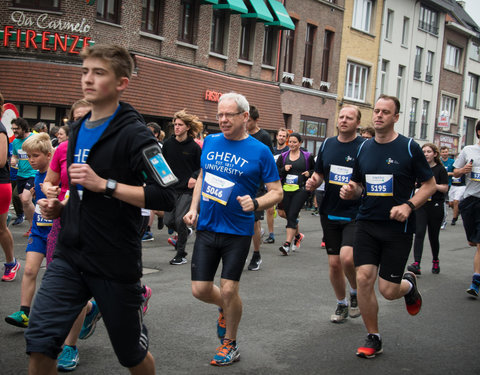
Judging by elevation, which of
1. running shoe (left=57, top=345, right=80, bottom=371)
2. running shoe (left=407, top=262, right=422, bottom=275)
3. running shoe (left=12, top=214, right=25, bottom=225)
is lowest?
running shoe (left=12, top=214, right=25, bottom=225)

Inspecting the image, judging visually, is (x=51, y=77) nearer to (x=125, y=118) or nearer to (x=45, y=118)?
(x=45, y=118)

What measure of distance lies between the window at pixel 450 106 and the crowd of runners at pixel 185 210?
3622cm

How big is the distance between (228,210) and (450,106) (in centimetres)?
4299

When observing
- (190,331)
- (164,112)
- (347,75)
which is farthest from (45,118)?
(347,75)

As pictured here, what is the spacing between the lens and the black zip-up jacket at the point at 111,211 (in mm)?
3168

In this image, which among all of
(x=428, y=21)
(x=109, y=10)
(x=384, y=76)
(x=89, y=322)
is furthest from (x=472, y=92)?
(x=89, y=322)

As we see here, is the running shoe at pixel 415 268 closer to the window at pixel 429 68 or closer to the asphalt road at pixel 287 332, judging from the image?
the asphalt road at pixel 287 332

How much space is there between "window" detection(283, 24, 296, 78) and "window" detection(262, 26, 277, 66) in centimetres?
105

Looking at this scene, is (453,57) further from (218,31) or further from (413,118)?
(218,31)

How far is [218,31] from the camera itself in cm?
2455

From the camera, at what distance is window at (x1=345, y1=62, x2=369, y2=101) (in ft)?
109

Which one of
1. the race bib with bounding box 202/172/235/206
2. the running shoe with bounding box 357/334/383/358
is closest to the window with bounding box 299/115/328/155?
the running shoe with bounding box 357/334/383/358

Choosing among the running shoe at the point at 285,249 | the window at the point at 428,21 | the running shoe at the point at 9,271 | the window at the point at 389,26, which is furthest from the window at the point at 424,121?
the running shoe at the point at 9,271

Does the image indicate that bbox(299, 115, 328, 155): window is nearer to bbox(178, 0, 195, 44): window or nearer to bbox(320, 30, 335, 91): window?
bbox(320, 30, 335, 91): window
